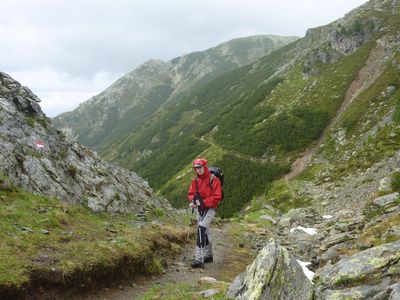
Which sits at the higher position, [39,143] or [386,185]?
[39,143]

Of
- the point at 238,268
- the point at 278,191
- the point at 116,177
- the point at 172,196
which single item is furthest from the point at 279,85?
the point at 238,268

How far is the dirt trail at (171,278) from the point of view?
12.6m

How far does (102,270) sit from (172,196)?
10824cm

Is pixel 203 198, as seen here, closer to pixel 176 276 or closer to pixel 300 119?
pixel 176 276

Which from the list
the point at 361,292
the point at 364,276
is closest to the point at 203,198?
the point at 364,276

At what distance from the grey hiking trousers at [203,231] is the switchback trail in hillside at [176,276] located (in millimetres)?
692

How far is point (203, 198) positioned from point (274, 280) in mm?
6883

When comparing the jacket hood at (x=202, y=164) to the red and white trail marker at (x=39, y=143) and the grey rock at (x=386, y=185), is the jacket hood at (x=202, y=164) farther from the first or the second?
the grey rock at (x=386, y=185)

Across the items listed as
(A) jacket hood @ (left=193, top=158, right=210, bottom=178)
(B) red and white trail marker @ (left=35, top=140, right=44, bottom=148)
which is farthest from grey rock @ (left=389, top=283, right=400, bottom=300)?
(B) red and white trail marker @ (left=35, top=140, right=44, bottom=148)

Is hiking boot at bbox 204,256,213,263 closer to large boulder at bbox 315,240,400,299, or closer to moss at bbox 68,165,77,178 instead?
large boulder at bbox 315,240,400,299

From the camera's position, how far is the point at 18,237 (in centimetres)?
1268

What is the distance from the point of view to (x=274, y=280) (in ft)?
32.6

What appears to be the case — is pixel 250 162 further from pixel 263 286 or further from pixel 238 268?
pixel 263 286

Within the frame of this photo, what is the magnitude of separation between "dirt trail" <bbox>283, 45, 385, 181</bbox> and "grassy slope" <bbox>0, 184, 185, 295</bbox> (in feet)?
227
